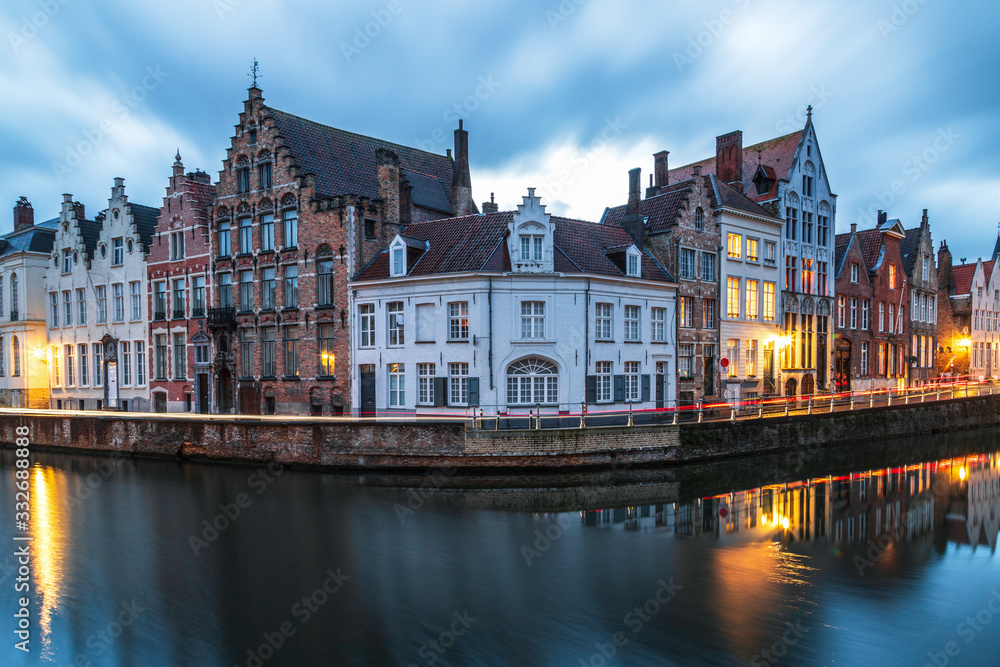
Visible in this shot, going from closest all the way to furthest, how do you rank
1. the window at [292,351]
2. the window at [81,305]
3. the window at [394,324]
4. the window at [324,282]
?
1. the window at [394,324]
2. the window at [324,282]
3. the window at [292,351]
4. the window at [81,305]

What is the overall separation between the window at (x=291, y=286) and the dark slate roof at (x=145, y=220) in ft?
35.7

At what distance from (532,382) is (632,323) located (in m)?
5.49

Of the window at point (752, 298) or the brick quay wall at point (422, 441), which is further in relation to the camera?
the window at point (752, 298)

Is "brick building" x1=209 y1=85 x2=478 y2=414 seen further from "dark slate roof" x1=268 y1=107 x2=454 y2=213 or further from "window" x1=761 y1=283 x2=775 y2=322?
"window" x1=761 y1=283 x2=775 y2=322

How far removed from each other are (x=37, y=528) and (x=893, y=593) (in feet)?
66.6

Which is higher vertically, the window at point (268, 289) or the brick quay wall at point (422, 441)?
the window at point (268, 289)

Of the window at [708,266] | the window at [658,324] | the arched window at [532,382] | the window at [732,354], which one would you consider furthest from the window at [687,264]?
the arched window at [532,382]

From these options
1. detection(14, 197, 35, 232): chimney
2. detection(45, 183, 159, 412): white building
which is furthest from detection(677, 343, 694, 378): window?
detection(14, 197, 35, 232): chimney

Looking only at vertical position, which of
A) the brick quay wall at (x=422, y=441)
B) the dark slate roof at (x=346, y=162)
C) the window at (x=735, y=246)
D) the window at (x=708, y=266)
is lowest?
the brick quay wall at (x=422, y=441)

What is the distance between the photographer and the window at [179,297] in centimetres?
3419

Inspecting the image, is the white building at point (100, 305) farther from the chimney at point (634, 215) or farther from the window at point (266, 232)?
the chimney at point (634, 215)

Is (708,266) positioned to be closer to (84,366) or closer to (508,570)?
(508,570)

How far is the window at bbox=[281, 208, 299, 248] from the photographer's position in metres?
30.0

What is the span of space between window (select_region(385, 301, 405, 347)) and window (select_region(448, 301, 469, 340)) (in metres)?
2.43
